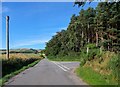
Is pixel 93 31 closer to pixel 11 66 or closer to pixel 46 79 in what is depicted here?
pixel 11 66

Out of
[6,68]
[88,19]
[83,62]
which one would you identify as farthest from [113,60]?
[88,19]

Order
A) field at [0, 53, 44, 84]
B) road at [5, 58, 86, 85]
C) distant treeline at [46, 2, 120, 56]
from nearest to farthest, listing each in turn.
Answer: road at [5, 58, 86, 85] < field at [0, 53, 44, 84] < distant treeline at [46, 2, 120, 56]

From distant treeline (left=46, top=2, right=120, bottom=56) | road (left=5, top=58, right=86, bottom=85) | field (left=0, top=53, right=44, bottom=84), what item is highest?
distant treeline (left=46, top=2, right=120, bottom=56)

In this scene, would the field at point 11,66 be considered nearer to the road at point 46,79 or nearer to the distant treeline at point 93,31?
the road at point 46,79

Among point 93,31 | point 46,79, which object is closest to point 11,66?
point 46,79

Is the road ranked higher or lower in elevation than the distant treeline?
lower

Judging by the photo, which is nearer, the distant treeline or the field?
the field

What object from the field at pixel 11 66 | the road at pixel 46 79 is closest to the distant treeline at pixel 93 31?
the field at pixel 11 66

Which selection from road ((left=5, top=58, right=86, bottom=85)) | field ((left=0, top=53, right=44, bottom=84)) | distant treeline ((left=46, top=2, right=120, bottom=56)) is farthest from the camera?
distant treeline ((left=46, top=2, right=120, bottom=56))

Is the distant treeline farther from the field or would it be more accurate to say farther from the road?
the road

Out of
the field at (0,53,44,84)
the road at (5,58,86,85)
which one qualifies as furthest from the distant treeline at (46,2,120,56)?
the road at (5,58,86,85)

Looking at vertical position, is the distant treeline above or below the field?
above

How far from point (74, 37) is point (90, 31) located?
9.66 metres

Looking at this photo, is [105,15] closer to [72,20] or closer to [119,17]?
[119,17]
